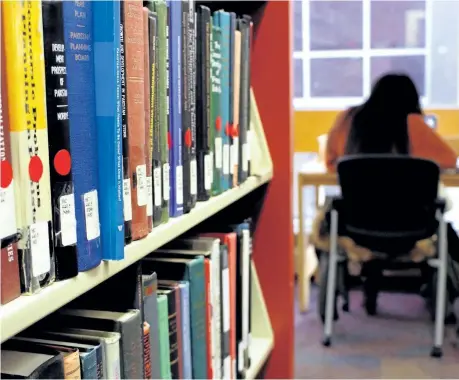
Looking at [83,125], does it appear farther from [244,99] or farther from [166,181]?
[244,99]

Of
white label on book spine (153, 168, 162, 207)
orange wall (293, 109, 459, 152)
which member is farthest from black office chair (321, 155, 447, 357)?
white label on book spine (153, 168, 162, 207)

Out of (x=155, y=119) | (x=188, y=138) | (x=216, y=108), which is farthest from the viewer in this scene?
(x=216, y=108)

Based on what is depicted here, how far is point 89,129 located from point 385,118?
8.65 feet

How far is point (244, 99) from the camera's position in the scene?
1.25 meters

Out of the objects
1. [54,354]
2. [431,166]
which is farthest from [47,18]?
[431,166]

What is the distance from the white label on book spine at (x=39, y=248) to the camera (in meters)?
0.58

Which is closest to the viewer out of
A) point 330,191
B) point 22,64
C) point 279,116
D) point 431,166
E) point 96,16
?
point 22,64

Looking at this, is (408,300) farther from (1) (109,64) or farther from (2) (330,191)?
(1) (109,64)

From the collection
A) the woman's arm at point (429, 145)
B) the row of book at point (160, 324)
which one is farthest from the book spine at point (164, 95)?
the woman's arm at point (429, 145)

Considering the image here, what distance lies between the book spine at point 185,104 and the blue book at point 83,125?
286 millimetres

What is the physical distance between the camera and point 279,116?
143 centimetres

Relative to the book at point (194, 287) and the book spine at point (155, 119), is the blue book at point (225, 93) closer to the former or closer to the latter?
the book at point (194, 287)

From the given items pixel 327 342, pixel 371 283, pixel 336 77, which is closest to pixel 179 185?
pixel 327 342

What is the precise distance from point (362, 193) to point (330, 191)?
143cm
